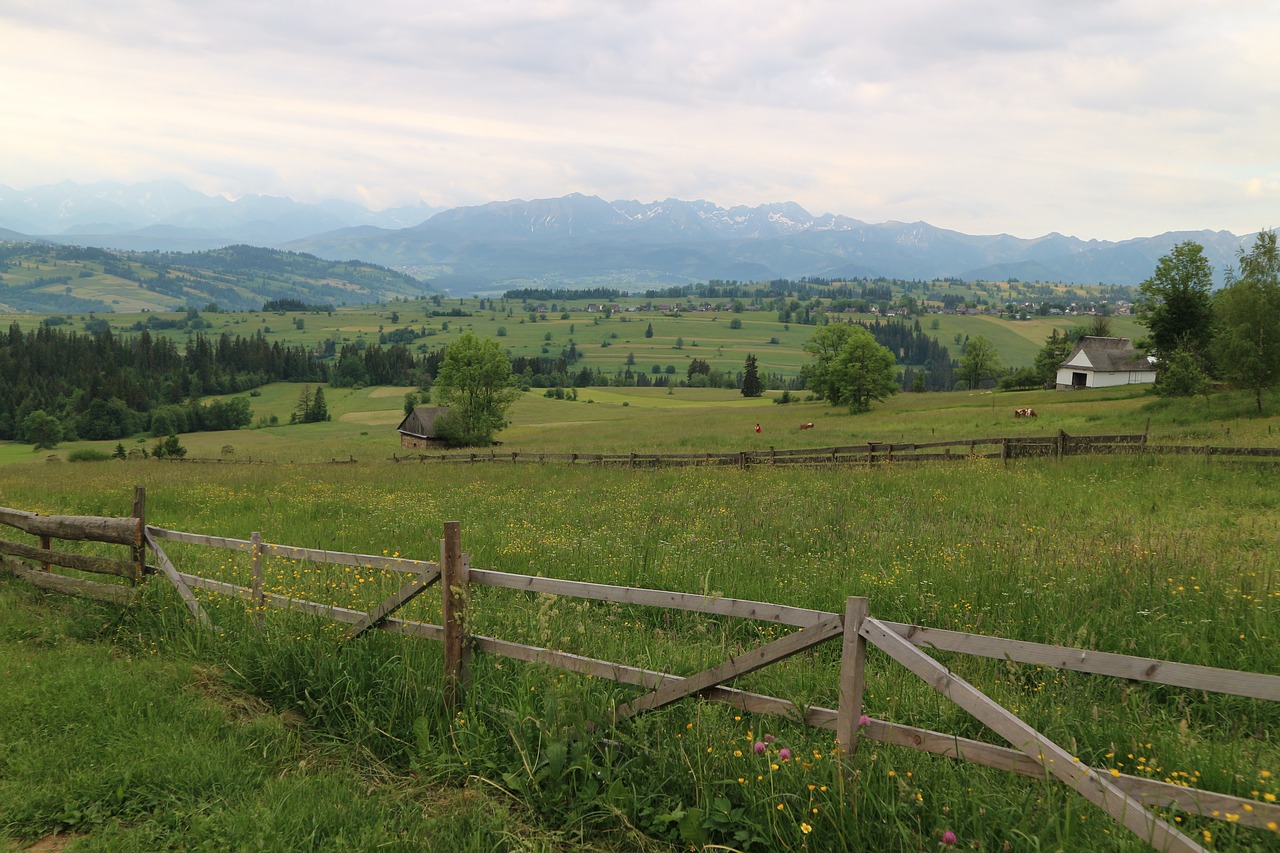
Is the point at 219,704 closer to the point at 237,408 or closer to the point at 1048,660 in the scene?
the point at 1048,660

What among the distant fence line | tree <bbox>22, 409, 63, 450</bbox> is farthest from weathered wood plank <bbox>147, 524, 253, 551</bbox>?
tree <bbox>22, 409, 63, 450</bbox>

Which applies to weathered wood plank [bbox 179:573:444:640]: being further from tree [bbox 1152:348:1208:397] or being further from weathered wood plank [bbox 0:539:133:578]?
tree [bbox 1152:348:1208:397]

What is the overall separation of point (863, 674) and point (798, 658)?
256 cm

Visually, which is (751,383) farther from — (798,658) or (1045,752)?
(1045,752)

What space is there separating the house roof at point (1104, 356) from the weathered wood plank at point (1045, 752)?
98076 mm

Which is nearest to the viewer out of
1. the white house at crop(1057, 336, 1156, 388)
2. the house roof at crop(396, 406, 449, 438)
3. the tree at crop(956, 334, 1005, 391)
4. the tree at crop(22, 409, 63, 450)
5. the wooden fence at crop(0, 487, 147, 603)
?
the wooden fence at crop(0, 487, 147, 603)

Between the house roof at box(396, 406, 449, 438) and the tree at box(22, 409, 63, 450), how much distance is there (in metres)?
51.8

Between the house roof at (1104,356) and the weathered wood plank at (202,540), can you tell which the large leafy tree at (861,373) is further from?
the weathered wood plank at (202,540)

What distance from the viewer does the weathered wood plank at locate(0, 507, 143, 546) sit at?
9383 mm

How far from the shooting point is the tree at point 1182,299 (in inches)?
2088

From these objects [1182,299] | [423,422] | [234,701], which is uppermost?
[1182,299]

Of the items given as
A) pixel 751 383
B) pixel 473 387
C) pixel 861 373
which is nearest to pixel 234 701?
pixel 473 387

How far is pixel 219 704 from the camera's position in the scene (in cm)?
669

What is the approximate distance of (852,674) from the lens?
4816 mm
